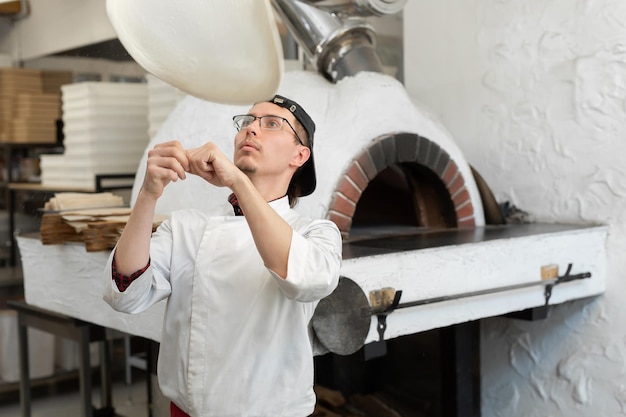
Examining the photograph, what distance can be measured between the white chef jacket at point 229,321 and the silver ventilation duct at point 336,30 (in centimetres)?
169

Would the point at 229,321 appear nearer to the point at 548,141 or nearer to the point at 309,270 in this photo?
the point at 309,270

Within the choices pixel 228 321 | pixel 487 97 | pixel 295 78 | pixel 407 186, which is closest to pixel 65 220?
pixel 295 78

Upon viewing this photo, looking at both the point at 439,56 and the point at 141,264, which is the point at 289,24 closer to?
the point at 439,56

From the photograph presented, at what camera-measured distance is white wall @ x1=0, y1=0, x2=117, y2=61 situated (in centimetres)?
436

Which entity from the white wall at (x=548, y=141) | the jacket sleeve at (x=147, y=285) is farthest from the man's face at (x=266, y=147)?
the white wall at (x=548, y=141)

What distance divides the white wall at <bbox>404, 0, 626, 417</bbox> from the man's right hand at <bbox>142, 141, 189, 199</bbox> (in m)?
2.27

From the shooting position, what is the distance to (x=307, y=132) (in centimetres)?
178

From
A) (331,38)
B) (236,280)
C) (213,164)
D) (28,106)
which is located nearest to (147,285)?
(236,280)

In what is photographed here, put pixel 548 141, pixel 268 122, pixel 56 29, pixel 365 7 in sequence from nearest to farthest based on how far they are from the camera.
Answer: pixel 268 122 → pixel 365 7 → pixel 548 141 → pixel 56 29

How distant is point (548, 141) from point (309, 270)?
221 cm

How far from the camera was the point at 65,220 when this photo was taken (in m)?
2.75

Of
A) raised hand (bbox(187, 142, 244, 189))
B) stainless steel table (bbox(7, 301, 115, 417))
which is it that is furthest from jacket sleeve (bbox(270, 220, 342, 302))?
stainless steel table (bbox(7, 301, 115, 417))

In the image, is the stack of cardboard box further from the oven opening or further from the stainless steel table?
the oven opening

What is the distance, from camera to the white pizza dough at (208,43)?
4.27 feet
